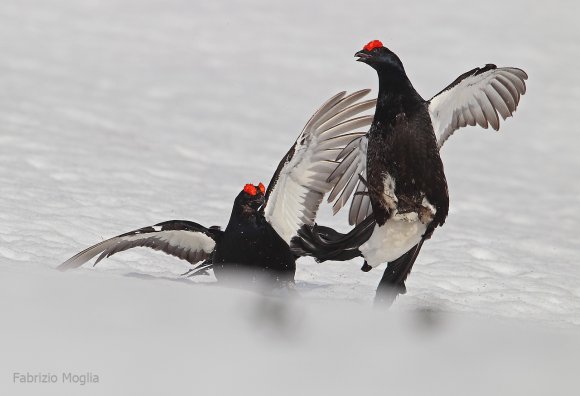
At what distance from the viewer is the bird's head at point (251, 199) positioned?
593 centimetres

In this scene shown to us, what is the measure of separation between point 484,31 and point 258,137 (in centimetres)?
741

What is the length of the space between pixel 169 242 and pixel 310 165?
95cm

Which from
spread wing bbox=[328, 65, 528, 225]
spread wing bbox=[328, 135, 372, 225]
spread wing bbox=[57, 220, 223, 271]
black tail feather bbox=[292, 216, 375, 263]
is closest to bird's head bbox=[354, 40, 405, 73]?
spread wing bbox=[328, 65, 528, 225]

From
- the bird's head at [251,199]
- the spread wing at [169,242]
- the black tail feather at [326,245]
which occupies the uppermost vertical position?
the bird's head at [251,199]

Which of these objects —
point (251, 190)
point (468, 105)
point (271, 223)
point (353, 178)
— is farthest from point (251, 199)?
point (468, 105)

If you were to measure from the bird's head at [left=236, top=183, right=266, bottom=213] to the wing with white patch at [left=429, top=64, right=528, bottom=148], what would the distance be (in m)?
1.07

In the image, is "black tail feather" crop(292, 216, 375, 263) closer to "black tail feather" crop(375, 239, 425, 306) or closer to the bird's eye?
"black tail feather" crop(375, 239, 425, 306)

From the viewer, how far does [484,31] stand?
60.1 ft

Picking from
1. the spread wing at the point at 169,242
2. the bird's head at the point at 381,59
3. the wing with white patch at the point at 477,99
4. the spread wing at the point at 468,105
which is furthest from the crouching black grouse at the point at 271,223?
the wing with white patch at the point at 477,99

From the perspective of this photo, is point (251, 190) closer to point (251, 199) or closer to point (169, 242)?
point (251, 199)

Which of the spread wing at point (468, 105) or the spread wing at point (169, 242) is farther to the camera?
the spread wing at point (169, 242)

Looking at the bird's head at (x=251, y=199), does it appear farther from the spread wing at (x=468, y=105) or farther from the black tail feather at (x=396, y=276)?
the black tail feather at (x=396, y=276)

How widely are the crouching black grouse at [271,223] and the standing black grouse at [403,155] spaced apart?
0.11 metres

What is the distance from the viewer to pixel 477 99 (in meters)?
6.09
